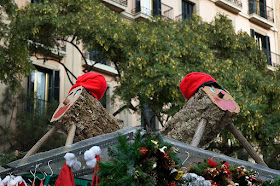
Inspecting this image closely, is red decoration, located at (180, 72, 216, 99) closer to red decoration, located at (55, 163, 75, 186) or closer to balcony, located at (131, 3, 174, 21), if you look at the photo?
red decoration, located at (55, 163, 75, 186)

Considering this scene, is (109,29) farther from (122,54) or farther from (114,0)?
(114,0)

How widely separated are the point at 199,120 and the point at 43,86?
42.3 feet

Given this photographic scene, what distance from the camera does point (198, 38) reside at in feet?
49.6

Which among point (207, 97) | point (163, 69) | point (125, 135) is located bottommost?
point (125, 135)

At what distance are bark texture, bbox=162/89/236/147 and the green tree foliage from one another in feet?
23.1

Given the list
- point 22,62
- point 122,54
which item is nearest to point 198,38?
point 122,54

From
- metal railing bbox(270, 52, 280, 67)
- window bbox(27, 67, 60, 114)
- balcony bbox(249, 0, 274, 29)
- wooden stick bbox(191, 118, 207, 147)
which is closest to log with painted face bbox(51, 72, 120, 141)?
wooden stick bbox(191, 118, 207, 147)

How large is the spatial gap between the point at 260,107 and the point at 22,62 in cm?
735

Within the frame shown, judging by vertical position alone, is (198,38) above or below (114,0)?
below

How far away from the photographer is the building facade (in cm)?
1784

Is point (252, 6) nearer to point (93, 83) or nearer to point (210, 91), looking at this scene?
point (210, 91)

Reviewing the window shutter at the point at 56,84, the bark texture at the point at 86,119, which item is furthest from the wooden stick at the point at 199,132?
the window shutter at the point at 56,84

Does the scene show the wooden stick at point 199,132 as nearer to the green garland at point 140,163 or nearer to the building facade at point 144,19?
the green garland at point 140,163

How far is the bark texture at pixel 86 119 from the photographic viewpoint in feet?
17.4
